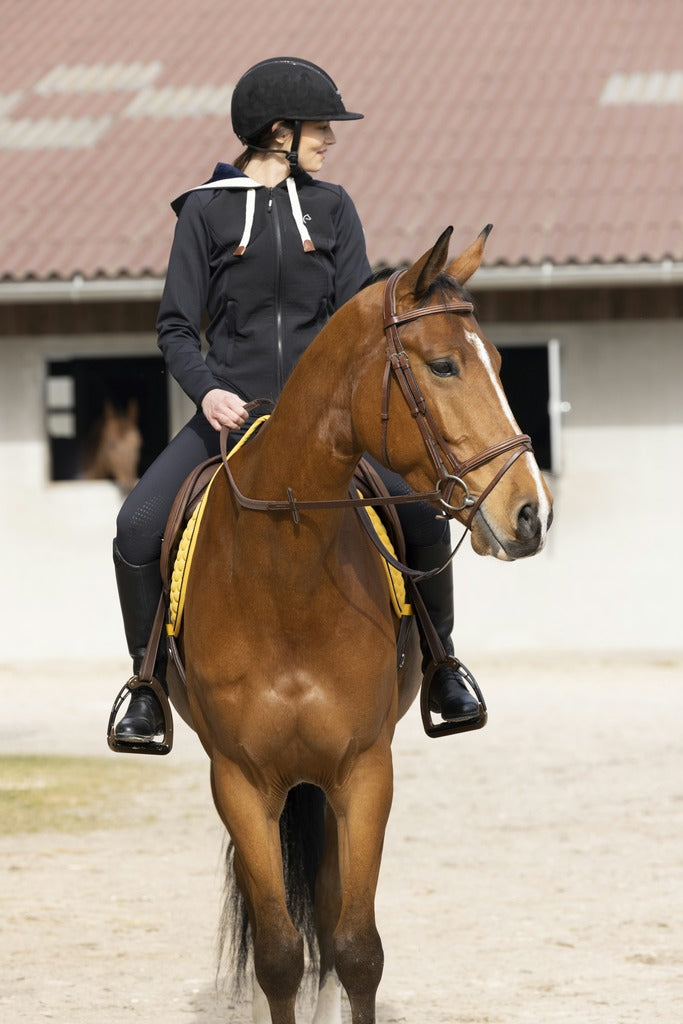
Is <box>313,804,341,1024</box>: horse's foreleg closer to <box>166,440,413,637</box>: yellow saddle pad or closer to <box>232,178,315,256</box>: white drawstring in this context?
<box>166,440,413,637</box>: yellow saddle pad

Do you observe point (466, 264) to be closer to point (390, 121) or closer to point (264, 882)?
point (264, 882)

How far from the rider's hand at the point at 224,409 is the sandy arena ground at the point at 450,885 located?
2.17 metres

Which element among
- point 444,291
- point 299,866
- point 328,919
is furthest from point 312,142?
point 328,919

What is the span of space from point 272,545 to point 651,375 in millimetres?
11344

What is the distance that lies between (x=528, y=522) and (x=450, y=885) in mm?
4086

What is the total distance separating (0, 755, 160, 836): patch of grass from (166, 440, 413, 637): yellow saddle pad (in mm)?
4036

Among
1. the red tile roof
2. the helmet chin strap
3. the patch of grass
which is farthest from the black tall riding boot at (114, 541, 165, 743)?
the red tile roof

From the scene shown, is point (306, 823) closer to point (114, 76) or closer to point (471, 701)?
point (471, 701)

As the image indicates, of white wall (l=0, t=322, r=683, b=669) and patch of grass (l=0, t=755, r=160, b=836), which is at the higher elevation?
white wall (l=0, t=322, r=683, b=669)

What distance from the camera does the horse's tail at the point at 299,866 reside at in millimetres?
5551

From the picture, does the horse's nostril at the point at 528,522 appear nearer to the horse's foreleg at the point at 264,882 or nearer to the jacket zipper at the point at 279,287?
the horse's foreleg at the point at 264,882

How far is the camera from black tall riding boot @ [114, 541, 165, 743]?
17.9ft

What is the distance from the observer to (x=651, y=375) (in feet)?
51.2

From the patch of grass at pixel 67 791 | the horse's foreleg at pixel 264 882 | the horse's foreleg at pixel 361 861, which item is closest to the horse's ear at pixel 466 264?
the horse's foreleg at pixel 361 861
